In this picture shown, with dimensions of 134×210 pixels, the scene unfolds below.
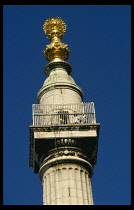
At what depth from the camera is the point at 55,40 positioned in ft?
122

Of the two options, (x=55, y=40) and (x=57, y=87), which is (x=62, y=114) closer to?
(x=57, y=87)

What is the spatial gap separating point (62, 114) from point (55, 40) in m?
9.33

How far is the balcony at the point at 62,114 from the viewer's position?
29.2 m

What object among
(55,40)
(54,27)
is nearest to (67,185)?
(55,40)

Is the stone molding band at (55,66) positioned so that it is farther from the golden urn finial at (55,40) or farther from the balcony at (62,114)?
the balcony at (62,114)

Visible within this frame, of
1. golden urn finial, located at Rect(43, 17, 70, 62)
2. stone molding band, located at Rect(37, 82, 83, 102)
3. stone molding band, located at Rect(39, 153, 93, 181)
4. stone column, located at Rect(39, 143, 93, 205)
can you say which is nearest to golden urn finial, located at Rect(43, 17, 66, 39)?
golden urn finial, located at Rect(43, 17, 70, 62)

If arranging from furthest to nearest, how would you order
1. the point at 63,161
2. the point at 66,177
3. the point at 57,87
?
the point at 57,87 → the point at 63,161 → the point at 66,177

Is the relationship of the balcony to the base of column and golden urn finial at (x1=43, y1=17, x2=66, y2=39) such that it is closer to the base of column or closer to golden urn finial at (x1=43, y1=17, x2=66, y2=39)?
the base of column

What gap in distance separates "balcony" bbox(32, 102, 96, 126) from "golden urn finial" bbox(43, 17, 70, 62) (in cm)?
598

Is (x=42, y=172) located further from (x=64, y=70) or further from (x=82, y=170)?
(x=64, y=70)

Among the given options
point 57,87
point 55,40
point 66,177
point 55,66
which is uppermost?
point 55,40

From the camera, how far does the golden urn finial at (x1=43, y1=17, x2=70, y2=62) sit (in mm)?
→ 36062
